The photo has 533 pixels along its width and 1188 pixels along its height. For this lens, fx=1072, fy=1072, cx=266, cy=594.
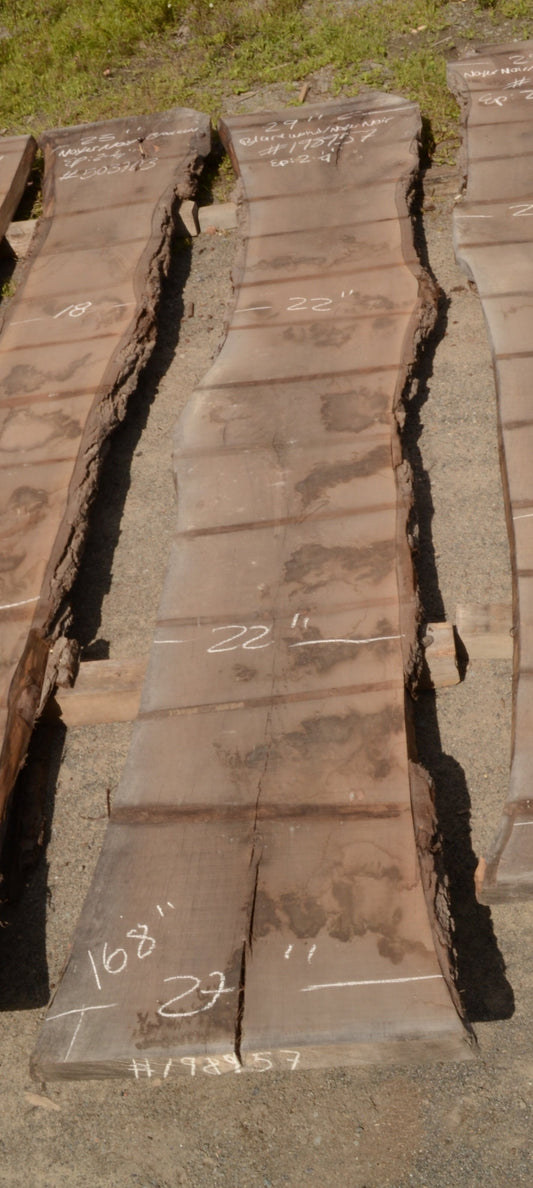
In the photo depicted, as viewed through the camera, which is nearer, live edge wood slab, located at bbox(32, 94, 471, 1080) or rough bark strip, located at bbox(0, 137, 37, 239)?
live edge wood slab, located at bbox(32, 94, 471, 1080)

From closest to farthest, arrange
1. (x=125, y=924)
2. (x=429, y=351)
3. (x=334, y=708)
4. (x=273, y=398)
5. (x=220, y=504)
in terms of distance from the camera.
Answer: (x=125, y=924), (x=334, y=708), (x=220, y=504), (x=273, y=398), (x=429, y=351)

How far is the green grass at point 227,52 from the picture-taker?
8602 millimetres

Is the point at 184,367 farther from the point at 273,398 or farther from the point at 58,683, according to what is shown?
the point at 58,683

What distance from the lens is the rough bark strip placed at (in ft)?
25.0

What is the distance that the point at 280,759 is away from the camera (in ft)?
13.0

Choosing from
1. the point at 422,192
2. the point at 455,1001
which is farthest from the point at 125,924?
the point at 422,192

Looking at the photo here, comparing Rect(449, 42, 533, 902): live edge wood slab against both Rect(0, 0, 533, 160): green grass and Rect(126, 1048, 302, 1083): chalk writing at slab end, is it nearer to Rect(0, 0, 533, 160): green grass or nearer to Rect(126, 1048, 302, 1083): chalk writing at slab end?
Rect(0, 0, 533, 160): green grass

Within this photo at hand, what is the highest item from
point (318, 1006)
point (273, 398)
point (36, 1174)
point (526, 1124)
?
point (273, 398)

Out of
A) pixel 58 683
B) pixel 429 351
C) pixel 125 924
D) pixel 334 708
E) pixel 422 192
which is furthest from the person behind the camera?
pixel 422 192

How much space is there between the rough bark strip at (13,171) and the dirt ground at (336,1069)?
2.81m

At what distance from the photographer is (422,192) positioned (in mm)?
7301

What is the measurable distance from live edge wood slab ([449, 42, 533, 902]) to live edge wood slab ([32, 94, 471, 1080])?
1.03 feet

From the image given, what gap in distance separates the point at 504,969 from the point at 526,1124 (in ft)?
1.67

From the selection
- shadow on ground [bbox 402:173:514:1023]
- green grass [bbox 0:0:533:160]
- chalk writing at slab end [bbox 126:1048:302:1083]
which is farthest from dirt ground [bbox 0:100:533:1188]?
green grass [bbox 0:0:533:160]
